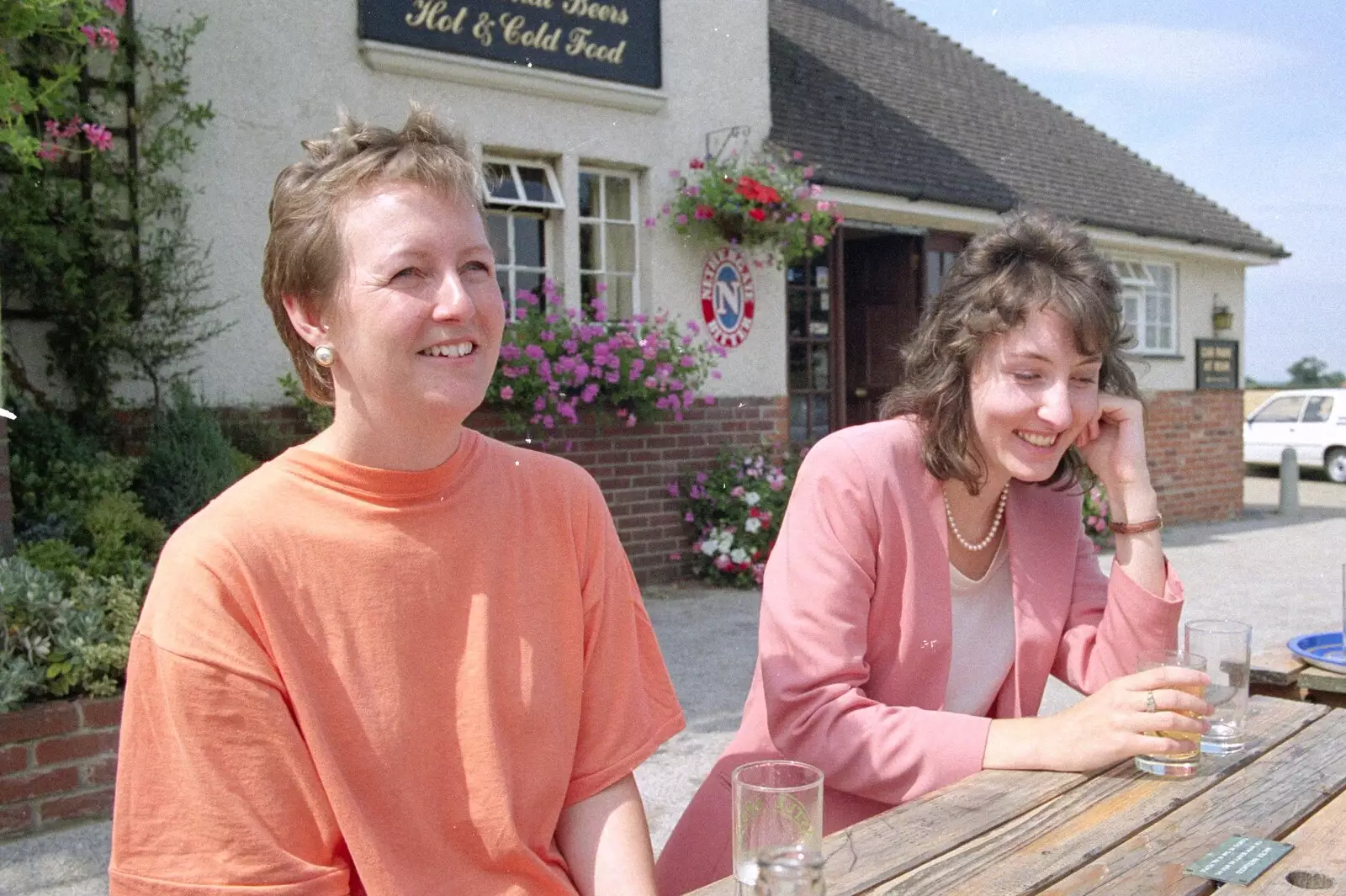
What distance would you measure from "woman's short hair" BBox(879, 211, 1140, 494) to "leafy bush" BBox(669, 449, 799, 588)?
5776 millimetres

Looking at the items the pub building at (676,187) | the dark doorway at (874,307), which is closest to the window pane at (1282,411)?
the pub building at (676,187)

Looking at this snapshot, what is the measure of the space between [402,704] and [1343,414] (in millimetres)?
21600

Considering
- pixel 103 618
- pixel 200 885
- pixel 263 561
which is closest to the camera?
pixel 200 885

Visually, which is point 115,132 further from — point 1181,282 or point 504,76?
point 1181,282

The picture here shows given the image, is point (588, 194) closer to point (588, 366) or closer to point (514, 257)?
point (514, 257)

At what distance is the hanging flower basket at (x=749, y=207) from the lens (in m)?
8.20

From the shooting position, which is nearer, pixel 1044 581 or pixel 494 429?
pixel 1044 581

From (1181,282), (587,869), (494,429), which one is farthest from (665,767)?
(1181,282)

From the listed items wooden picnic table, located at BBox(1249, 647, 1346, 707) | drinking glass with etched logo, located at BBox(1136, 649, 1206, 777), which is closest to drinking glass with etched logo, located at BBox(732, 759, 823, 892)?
drinking glass with etched logo, located at BBox(1136, 649, 1206, 777)

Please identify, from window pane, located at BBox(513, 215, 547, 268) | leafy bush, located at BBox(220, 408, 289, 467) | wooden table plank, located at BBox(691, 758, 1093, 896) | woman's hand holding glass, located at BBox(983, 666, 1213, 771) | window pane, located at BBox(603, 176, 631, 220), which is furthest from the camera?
window pane, located at BBox(603, 176, 631, 220)

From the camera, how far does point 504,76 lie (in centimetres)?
757

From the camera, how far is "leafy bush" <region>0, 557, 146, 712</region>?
3.77 m

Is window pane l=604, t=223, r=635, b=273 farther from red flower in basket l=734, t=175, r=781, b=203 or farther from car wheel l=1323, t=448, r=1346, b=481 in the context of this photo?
car wheel l=1323, t=448, r=1346, b=481

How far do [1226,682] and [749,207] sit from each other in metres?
6.50
